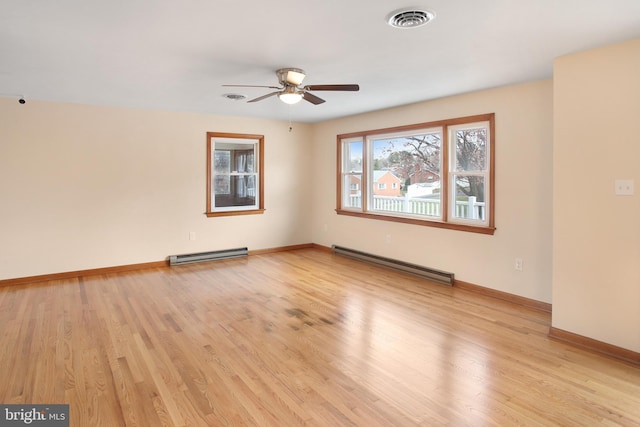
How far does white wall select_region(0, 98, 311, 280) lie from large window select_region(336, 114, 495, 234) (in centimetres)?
165

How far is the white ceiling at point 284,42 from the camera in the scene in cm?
237

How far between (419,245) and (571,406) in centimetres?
319

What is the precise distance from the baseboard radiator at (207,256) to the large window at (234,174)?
2.17 ft

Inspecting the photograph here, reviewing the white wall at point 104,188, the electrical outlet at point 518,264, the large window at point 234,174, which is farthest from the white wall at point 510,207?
the white wall at point 104,188

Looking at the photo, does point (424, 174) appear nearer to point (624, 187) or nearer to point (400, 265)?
point (400, 265)

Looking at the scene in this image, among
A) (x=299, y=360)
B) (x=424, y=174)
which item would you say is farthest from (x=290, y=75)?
(x=424, y=174)

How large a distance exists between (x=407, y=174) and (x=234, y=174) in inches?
119

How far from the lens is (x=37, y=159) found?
16.5 feet

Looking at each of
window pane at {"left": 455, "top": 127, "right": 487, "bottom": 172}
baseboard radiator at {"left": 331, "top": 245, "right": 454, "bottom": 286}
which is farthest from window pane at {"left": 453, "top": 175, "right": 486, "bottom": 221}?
baseboard radiator at {"left": 331, "top": 245, "right": 454, "bottom": 286}

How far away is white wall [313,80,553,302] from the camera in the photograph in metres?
4.02

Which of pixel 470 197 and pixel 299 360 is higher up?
pixel 470 197

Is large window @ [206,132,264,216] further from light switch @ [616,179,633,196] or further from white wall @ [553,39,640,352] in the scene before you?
light switch @ [616,179,633,196]

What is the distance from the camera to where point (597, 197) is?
122 inches

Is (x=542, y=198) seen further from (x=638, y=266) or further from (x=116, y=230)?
(x=116, y=230)
